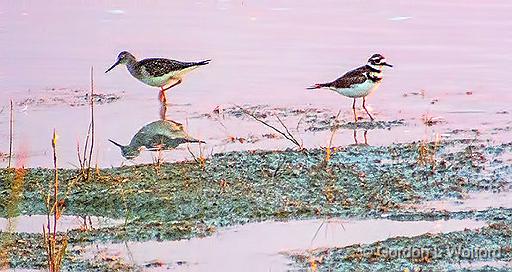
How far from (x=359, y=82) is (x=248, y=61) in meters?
2.61

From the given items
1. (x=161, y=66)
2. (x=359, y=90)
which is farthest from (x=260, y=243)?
(x=161, y=66)

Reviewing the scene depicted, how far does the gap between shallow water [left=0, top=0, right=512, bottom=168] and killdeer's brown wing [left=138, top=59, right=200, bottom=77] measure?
29 cm

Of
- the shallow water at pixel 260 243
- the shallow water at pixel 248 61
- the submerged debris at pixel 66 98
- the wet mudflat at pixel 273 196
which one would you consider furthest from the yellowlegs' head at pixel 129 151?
the shallow water at pixel 260 243

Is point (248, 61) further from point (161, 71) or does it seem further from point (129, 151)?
point (129, 151)

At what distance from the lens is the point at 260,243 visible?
23.3ft

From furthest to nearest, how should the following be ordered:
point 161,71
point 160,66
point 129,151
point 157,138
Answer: point 160,66, point 161,71, point 157,138, point 129,151

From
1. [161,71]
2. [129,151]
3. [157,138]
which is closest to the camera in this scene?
[129,151]

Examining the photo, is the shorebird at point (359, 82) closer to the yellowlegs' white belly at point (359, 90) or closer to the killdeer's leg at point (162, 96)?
the yellowlegs' white belly at point (359, 90)

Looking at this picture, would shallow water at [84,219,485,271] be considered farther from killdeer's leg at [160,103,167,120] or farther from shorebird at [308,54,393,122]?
shorebird at [308,54,393,122]

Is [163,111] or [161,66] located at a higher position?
[161,66]

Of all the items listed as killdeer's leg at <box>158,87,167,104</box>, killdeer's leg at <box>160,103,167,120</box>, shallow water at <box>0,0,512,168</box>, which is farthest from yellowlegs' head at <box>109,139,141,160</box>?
killdeer's leg at <box>158,87,167,104</box>

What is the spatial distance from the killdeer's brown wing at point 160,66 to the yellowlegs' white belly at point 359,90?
77.4 inches

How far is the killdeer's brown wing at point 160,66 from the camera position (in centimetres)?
1268

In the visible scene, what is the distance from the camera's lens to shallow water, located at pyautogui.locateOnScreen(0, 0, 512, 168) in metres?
10.7
